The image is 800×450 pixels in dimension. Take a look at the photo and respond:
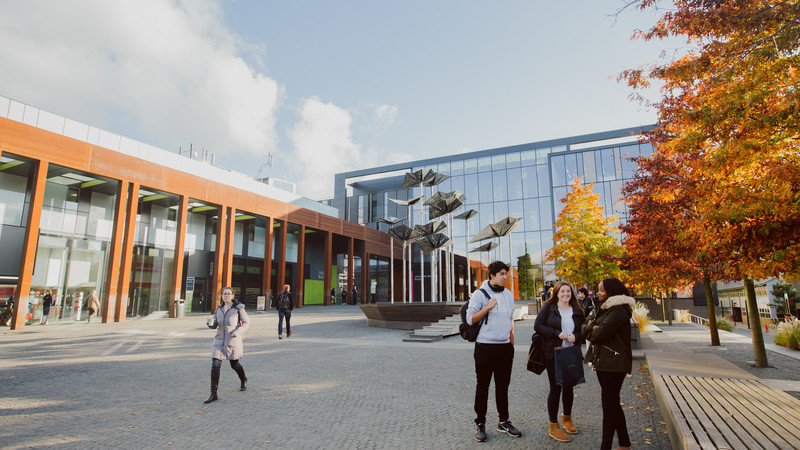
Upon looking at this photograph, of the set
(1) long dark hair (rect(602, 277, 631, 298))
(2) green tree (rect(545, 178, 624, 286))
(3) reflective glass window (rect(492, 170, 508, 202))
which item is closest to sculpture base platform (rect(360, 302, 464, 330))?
(2) green tree (rect(545, 178, 624, 286))

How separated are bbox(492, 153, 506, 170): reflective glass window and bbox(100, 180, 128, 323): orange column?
110 feet

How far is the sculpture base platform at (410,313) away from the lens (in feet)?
55.5

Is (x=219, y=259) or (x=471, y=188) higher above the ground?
(x=471, y=188)

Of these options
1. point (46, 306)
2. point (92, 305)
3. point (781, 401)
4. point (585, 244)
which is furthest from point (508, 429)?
point (46, 306)

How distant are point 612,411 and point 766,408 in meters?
1.64

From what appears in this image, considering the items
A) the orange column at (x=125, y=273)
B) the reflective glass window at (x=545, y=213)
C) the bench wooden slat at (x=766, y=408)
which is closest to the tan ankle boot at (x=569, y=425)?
the bench wooden slat at (x=766, y=408)

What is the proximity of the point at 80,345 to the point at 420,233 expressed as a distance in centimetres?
1402

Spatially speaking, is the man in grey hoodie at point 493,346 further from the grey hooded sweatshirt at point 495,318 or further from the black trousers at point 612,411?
the black trousers at point 612,411

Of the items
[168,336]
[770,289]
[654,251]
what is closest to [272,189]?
Answer: [168,336]

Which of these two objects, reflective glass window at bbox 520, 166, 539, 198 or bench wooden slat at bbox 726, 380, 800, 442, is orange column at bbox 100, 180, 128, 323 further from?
reflective glass window at bbox 520, 166, 539, 198

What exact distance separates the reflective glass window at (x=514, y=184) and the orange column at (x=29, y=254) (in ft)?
121

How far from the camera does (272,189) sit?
37281mm

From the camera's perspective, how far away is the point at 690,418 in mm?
3729

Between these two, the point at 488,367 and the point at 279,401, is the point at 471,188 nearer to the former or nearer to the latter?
the point at 279,401
